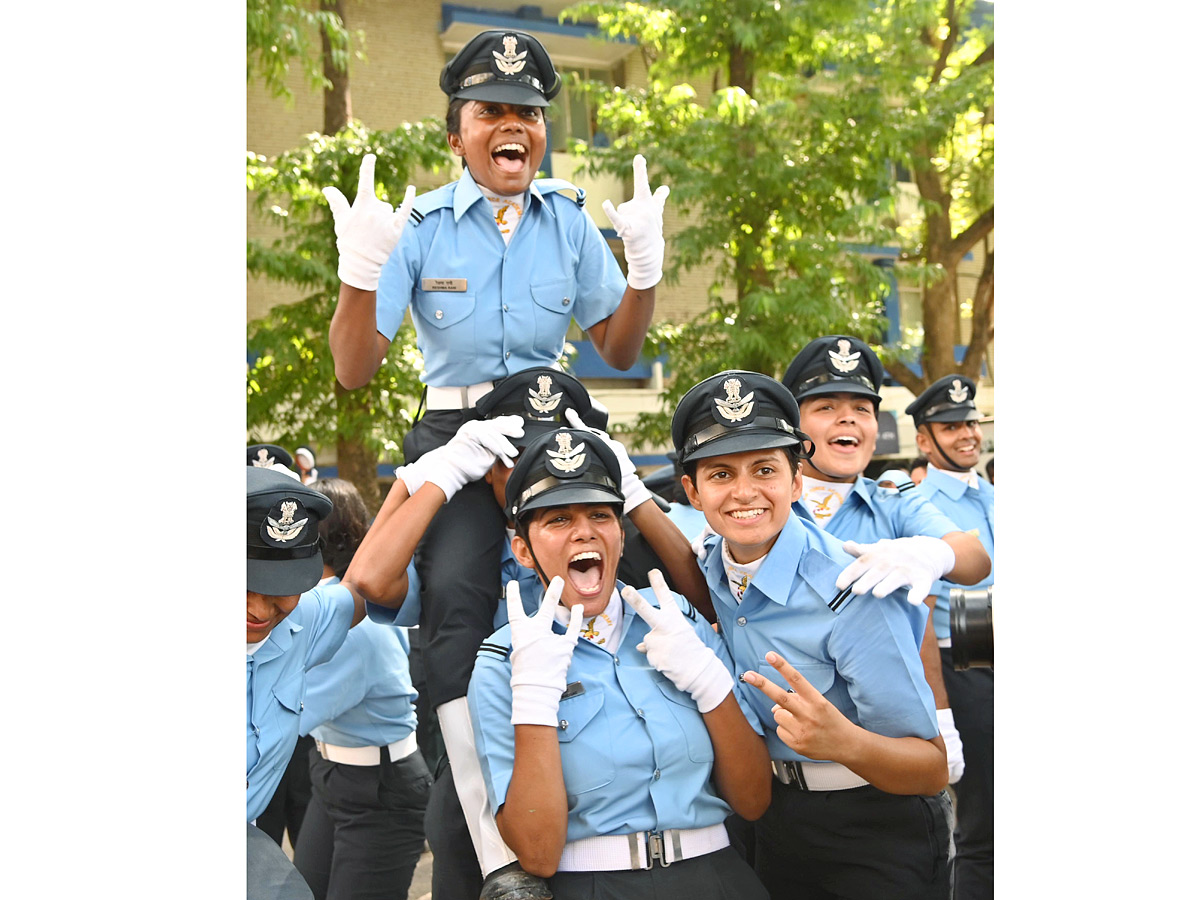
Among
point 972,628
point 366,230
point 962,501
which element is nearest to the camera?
point 972,628

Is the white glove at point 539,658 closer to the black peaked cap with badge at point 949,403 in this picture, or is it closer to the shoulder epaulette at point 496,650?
the shoulder epaulette at point 496,650

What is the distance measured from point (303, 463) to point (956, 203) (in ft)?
32.8

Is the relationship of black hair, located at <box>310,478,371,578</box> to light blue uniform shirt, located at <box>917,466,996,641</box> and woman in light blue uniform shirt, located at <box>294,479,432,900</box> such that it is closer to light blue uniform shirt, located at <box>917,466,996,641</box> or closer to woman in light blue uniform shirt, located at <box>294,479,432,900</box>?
woman in light blue uniform shirt, located at <box>294,479,432,900</box>

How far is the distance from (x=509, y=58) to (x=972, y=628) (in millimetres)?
1916

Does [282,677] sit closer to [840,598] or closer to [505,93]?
[840,598]

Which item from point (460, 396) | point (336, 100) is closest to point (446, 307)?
point (460, 396)

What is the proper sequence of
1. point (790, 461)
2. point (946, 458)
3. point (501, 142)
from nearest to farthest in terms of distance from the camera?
point (790, 461) → point (501, 142) → point (946, 458)

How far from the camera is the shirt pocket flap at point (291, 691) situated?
2.70m

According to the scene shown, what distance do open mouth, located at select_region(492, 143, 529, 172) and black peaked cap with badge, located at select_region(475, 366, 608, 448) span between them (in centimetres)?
55

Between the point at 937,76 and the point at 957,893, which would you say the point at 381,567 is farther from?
the point at 937,76

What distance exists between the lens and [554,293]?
3.19m

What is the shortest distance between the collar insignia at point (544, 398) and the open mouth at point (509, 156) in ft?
1.97

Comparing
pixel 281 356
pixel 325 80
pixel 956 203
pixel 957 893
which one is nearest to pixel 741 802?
pixel 957 893

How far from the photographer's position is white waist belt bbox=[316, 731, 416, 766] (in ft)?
11.9
